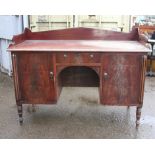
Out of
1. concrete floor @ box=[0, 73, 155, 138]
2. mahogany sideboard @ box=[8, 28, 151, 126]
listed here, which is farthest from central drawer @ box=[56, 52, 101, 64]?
concrete floor @ box=[0, 73, 155, 138]

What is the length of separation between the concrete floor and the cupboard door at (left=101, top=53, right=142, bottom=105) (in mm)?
300

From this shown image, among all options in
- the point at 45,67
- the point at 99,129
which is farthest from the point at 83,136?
the point at 45,67

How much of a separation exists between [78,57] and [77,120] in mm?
750

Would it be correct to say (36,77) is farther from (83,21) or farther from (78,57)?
(83,21)

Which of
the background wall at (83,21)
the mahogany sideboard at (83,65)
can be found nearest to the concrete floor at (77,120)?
the mahogany sideboard at (83,65)

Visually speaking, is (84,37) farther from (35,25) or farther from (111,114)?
(35,25)

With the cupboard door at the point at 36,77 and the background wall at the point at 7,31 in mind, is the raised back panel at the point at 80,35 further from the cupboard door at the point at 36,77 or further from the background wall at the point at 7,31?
the background wall at the point at 7,31

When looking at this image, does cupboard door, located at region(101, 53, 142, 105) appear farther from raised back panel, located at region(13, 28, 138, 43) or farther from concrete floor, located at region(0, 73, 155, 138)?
raised back panel, located at region(13, 28, 138, 43)

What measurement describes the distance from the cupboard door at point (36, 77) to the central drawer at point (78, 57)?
0.10 metres

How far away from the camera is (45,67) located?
2.14 meters

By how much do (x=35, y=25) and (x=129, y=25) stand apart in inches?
64.4

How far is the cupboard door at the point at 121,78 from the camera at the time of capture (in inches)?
81.7

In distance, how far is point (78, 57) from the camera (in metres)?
2.09

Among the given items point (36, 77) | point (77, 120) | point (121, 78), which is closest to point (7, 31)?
point (36, 77)
